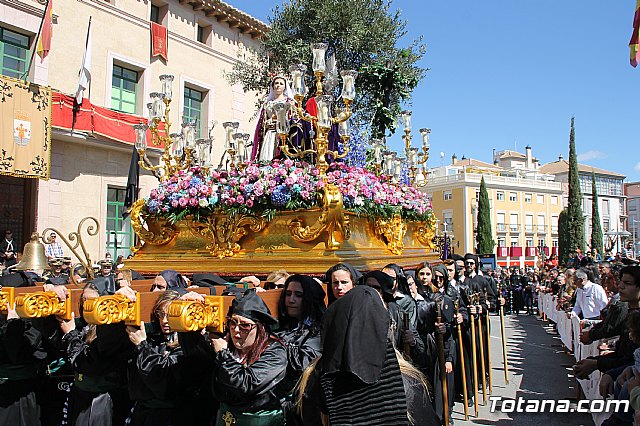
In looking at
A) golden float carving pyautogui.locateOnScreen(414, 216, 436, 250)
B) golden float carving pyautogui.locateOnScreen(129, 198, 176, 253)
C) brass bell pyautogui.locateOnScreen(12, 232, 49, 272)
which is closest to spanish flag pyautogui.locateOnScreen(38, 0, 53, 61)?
golden float carving pyautogui.locateOnScreen(129, 198, 176, 253)

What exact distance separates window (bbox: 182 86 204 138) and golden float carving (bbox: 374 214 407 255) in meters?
13.4

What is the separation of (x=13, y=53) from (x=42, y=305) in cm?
1412

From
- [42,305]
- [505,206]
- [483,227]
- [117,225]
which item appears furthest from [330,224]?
[505,206]

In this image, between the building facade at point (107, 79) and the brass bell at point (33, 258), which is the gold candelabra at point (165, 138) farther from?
the building facade at point (107, 79)

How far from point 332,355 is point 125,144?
1597 cm

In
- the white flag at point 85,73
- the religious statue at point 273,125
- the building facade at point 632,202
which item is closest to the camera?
the religious statue at point 273,125

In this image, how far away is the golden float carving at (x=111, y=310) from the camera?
9.30 ft

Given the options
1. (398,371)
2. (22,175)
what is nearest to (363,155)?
(398,371)

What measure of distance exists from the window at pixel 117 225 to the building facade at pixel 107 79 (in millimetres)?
32

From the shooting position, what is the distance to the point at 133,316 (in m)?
3.17

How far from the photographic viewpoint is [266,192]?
6301mm

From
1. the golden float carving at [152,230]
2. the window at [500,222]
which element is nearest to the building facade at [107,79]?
the golden float carving at [152,230]

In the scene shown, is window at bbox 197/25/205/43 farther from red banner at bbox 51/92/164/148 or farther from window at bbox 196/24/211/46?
red banner at bbox 51/92/164/148

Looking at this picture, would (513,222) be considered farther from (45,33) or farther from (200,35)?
(45,33)
